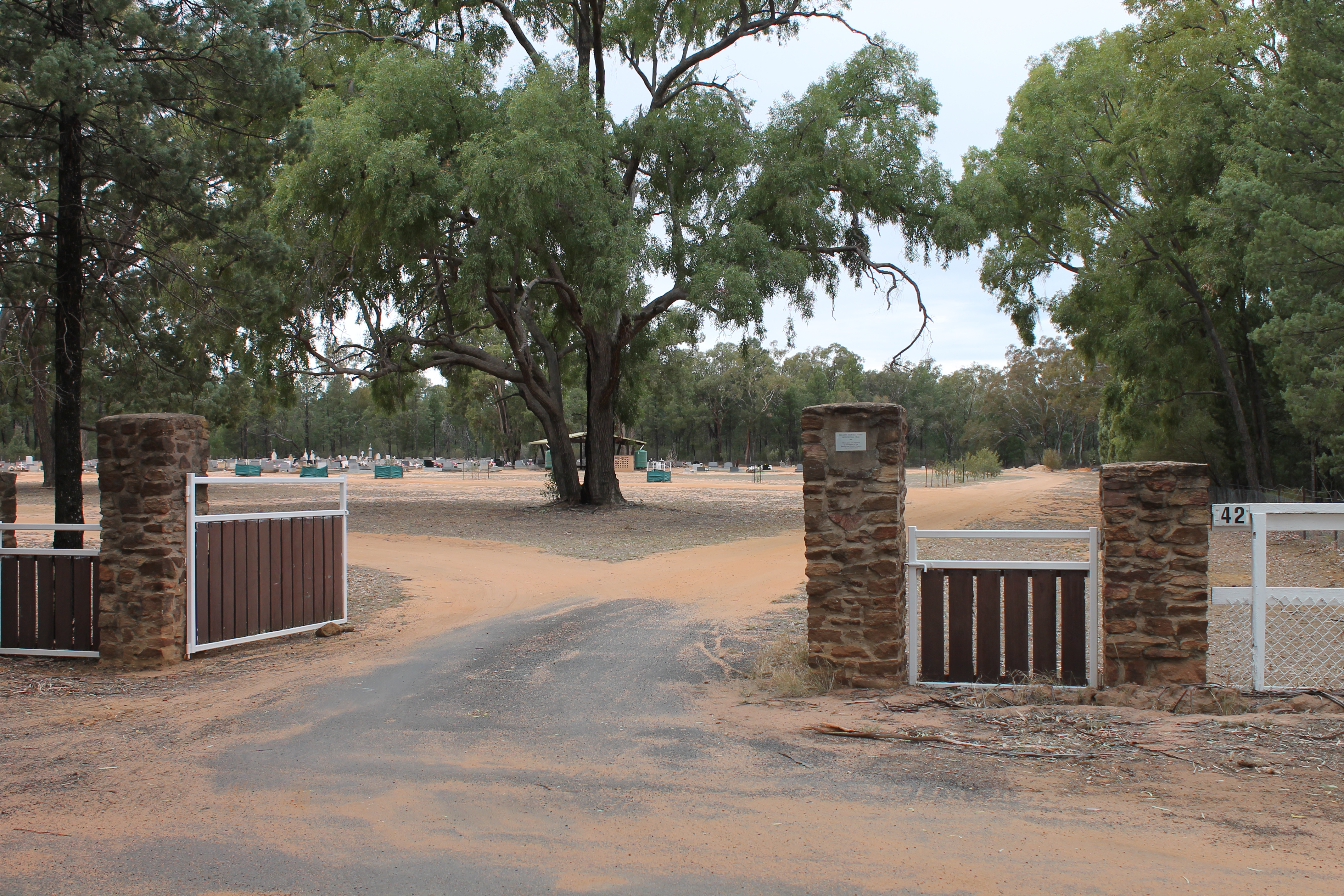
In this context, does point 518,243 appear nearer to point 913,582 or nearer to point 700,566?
point 700,566

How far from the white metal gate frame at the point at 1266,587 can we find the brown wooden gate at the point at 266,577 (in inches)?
300

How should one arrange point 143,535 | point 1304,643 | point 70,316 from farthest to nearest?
point 70,316
point 1304,643
point 143,535

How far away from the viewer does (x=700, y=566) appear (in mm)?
13992

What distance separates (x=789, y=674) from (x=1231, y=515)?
333 centimetres

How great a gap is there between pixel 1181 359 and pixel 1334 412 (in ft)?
29.7

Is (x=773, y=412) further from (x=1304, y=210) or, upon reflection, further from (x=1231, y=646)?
(x=1231, y=646)

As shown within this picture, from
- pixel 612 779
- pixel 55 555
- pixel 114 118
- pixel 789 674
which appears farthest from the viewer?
pixel 114 118

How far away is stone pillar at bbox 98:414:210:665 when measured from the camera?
7.46 m

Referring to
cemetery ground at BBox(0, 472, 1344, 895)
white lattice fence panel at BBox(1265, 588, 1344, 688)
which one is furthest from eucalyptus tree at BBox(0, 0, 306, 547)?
white lattice fence panel at BBox(1265, 588, 1344, 688)

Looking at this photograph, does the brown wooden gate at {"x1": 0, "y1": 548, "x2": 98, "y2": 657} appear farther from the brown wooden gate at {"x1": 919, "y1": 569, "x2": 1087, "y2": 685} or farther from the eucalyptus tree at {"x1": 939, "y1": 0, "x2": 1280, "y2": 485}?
the eucalyptus tree at {"x1": 939, "y1": 0, "x2": 1280, "y2": 485}

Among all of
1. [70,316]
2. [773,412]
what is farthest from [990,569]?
[773,412]

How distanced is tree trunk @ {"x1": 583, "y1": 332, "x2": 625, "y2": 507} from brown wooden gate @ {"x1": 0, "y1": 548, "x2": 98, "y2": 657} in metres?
16.0

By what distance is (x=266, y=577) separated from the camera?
27.8ft

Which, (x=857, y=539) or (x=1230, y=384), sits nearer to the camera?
(x=857, y=539)
